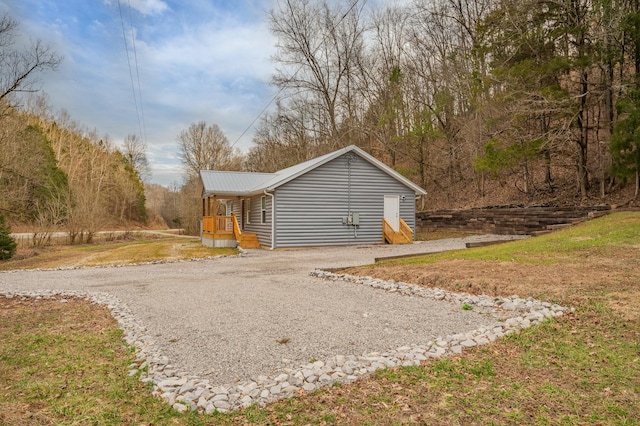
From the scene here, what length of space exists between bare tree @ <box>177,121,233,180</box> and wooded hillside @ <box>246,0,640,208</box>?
3.93 m

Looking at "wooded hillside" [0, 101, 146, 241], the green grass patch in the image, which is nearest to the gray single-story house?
the green grass patch

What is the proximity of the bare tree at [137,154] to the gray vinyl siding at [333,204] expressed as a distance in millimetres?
42789

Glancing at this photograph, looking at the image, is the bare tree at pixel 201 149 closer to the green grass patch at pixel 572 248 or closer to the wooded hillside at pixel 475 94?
the wooded hillside at pixel 475 94

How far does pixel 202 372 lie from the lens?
3785 millimetres

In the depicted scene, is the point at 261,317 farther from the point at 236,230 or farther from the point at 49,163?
the point at 49,163

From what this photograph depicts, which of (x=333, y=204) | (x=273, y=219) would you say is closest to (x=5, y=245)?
(x=273, y=219)

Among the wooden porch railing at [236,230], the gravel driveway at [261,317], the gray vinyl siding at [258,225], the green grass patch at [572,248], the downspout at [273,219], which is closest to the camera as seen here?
the gravel driveway at [261,317]

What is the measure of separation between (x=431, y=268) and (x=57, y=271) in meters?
10.8

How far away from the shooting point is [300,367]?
3.80 metres

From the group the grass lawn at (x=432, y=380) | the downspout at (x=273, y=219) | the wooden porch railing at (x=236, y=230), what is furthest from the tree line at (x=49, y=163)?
the grass lawn at (x=432, y=380)

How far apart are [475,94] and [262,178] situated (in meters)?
12.0

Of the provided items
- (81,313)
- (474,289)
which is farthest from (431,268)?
(81,313)

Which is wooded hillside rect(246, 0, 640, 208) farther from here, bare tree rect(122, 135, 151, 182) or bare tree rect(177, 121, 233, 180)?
bare tree rect(122, 135, 151, 182)

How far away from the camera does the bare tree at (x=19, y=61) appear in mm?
15633
